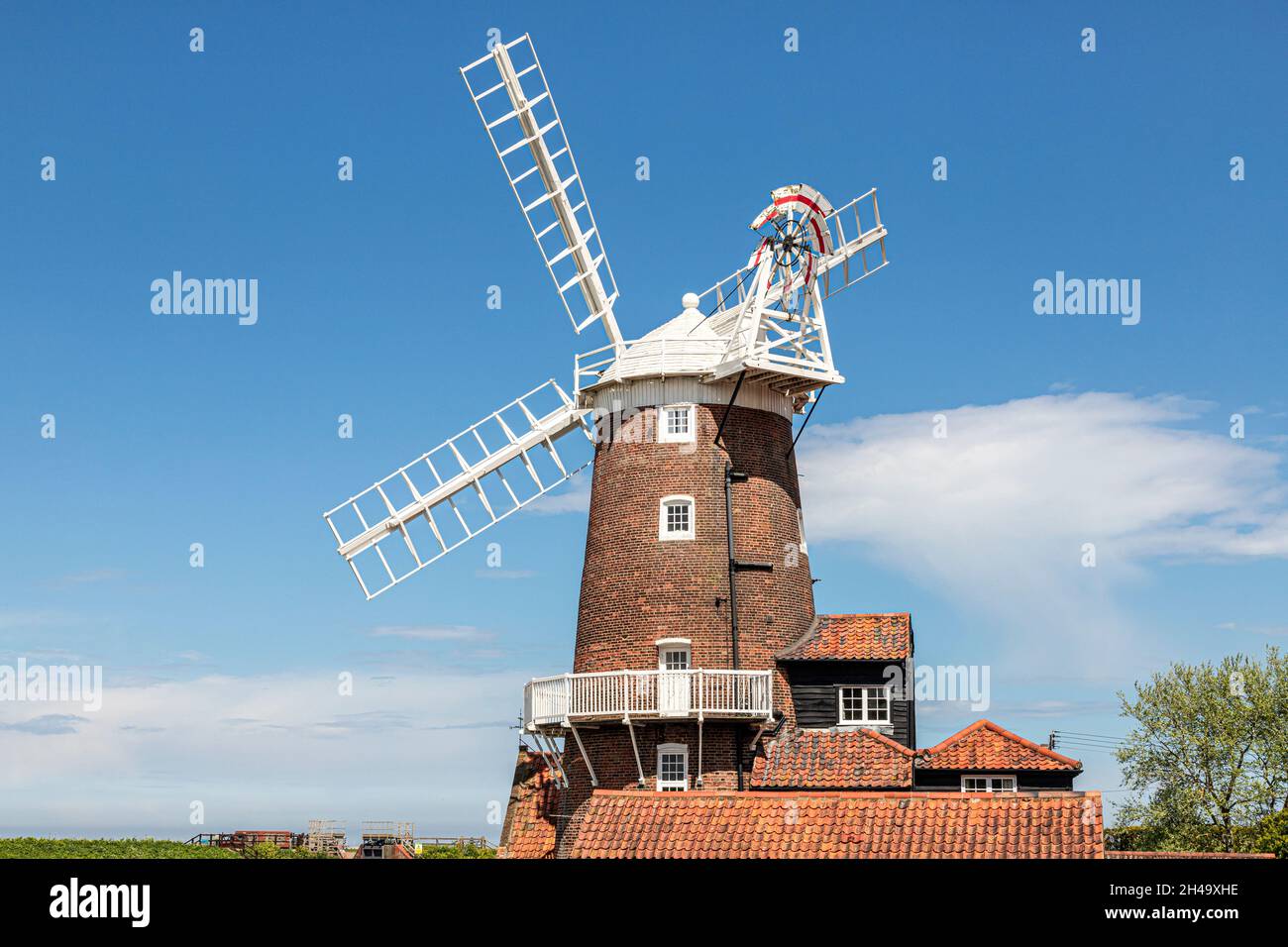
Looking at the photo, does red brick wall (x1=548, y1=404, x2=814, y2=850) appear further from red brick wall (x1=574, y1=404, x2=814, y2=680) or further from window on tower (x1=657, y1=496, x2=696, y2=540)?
window on tower (x1=657, y1=496, x2=696, y2=540)

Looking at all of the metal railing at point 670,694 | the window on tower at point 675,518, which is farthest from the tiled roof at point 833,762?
the window on tower at point 675,518

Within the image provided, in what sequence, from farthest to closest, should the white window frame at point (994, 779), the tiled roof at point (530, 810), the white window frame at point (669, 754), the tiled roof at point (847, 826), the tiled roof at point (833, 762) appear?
the tiled roof at point (530, 810), the white window frame at point (994, 779), the white window frame at point (669, 754), the tiled roof at point (833, 762), the tiled roof at point (847, 826)

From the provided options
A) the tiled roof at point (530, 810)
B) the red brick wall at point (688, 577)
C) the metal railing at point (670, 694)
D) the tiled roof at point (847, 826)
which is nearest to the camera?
the tiled roof at point (847, 826)

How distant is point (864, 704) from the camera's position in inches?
1574

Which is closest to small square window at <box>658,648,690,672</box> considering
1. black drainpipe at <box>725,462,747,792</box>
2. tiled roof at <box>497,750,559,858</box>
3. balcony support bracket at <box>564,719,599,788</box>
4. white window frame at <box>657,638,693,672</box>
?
white window frame at <box>657,638,693,672</box>

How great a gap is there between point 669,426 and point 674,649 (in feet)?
19.7

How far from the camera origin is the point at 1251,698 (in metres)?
50.4

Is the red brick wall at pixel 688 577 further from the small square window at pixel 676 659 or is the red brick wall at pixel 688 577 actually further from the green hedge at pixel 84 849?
the green hedge at pixel 84 849

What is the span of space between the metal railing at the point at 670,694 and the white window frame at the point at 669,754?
1.24 metres

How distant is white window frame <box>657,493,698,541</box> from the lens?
1571 inches

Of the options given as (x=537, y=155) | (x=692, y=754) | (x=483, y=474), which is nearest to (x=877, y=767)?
(x=692, y=754)

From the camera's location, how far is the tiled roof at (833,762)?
37344 millimetres

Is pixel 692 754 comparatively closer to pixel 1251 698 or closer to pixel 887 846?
pixel 887 846
